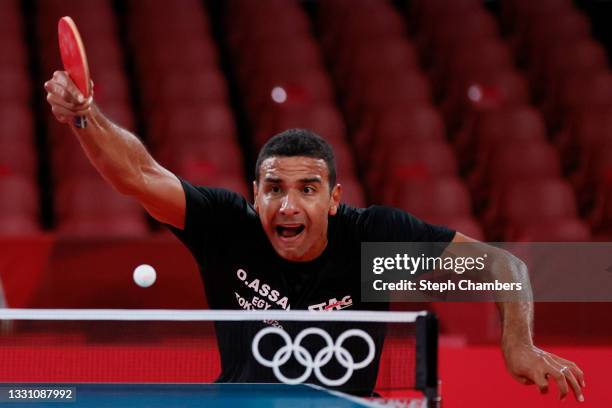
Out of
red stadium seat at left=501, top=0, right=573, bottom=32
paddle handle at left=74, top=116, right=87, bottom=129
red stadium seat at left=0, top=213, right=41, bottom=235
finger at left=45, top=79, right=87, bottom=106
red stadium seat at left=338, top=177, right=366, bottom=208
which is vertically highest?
red stadium seat at left=501, top=0, right=573, bottom=32

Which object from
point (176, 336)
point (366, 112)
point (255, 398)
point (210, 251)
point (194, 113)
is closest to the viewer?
point (255, 398)

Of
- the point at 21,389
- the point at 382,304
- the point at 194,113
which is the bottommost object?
the point at 21,389

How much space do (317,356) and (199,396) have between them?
1.23ft

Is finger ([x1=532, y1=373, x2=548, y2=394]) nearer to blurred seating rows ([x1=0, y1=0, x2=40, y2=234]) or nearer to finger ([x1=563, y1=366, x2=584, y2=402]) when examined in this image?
finger ([x1=563, y1=366, x2=584, y2=402])

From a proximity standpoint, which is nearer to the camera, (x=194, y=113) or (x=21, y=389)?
(x=21, y=389)

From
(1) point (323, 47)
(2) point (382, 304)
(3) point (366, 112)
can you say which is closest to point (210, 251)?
(2) point (382, 304)

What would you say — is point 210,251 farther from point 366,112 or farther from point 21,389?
point 366,112

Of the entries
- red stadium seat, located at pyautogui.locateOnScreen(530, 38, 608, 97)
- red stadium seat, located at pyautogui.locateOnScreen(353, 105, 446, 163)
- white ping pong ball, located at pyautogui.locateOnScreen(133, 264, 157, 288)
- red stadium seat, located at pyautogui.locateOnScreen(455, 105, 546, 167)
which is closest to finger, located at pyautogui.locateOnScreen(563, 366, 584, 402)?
white ping pong ball, located at pyautogui.locateOnScreen(133, 264, 157, 288)

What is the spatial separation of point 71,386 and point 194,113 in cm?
549

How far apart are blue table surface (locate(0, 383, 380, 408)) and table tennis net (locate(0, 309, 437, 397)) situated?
4.0 inches

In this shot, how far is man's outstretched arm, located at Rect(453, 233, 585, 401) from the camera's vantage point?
116 inches

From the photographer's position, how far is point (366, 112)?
881cm

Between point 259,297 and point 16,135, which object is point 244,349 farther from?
point 16,135

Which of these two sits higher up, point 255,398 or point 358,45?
point 358,45
